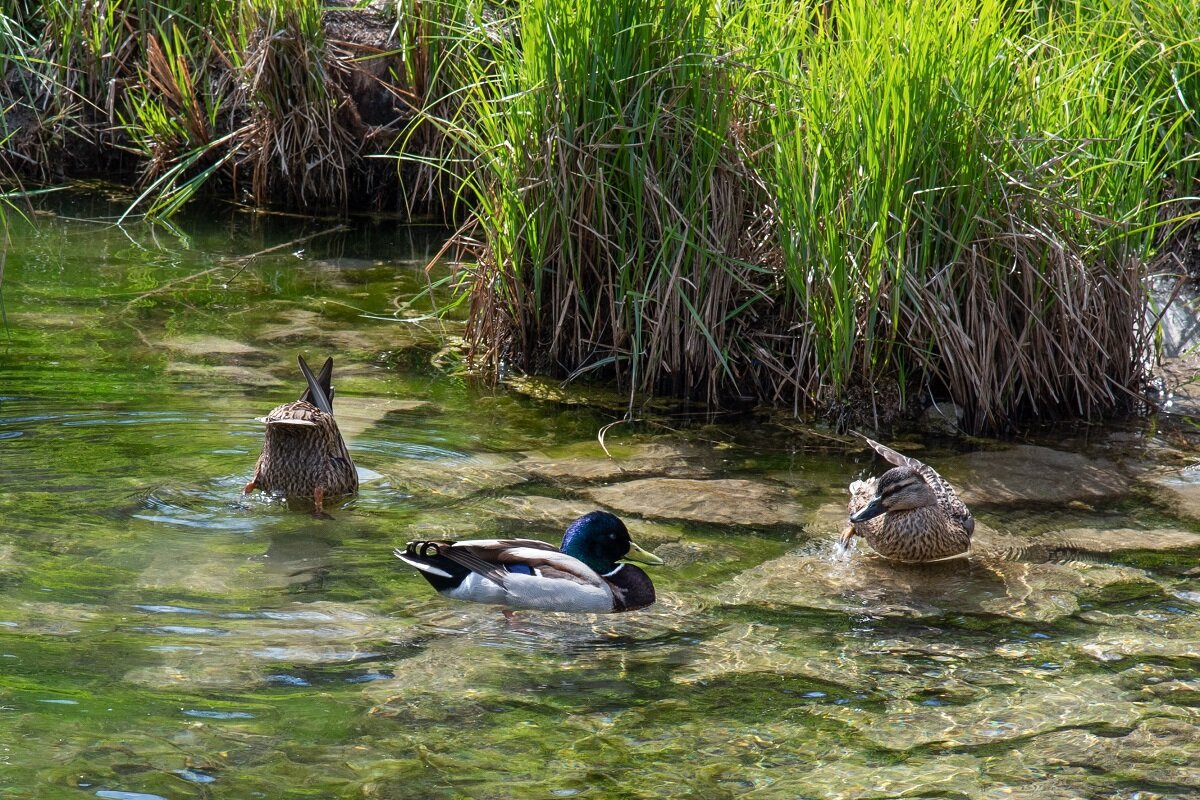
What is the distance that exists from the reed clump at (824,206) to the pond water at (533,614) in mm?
395

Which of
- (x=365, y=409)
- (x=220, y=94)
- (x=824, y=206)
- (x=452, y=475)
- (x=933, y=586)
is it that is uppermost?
(x=220, y=94)

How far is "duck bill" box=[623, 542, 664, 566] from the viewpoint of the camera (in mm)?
5172

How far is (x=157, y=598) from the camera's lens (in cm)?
477

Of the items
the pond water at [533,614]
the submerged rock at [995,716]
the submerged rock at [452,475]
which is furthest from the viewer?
the submerged rock at [452,475]

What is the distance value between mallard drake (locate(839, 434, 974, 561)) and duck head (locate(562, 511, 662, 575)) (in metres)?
1.05

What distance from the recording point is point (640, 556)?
5.22 meters

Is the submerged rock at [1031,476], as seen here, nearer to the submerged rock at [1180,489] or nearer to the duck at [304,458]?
the submerged rock at [1180,489]

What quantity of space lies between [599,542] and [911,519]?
1.30 meters

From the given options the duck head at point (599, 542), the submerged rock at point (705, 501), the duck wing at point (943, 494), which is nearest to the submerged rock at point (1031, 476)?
the duck wing at point (943, 494)

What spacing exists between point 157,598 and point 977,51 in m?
4.36

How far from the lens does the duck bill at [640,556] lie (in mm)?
5172

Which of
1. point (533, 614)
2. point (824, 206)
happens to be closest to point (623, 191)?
point (824, 206)

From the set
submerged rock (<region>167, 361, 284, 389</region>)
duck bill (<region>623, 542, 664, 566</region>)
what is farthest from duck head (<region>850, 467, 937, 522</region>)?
submerged rock (<region>167, 361, 284, 389</region>)

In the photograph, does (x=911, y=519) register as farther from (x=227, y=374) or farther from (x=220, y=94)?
(x=220, y=94)
